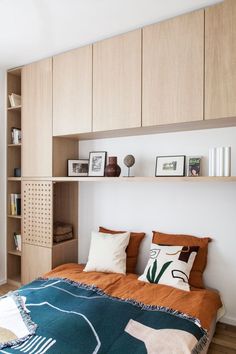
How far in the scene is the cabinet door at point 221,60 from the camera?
192 centimetres

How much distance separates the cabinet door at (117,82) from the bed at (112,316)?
55.0 inches

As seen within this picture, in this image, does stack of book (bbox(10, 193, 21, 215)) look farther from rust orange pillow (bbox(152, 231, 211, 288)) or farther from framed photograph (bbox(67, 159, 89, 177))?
rust orange pillow (bbox(152, 231, 211, 288))

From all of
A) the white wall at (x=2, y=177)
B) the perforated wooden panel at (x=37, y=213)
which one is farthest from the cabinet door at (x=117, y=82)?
the white wall at (x=2, y=177)

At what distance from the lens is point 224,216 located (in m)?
2.36

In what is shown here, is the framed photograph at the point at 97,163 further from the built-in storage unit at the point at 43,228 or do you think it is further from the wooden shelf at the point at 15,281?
the wooden shelf at the point at 15,281

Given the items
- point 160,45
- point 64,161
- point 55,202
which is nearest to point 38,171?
point 64,161

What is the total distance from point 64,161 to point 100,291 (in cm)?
144

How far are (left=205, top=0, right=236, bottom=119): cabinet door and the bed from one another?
4.64 feet

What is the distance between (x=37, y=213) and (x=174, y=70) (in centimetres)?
202

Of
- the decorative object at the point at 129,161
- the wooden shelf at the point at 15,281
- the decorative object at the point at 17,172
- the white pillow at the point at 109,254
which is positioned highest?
the decorative object at the point at 129,161

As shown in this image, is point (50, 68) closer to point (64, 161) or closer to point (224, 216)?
point (64, 161)

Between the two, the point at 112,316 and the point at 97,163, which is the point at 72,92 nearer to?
the point at 97,163

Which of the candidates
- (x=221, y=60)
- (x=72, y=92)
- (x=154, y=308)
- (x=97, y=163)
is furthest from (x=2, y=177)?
(x=221, y=60)

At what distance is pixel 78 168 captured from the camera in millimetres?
3012
